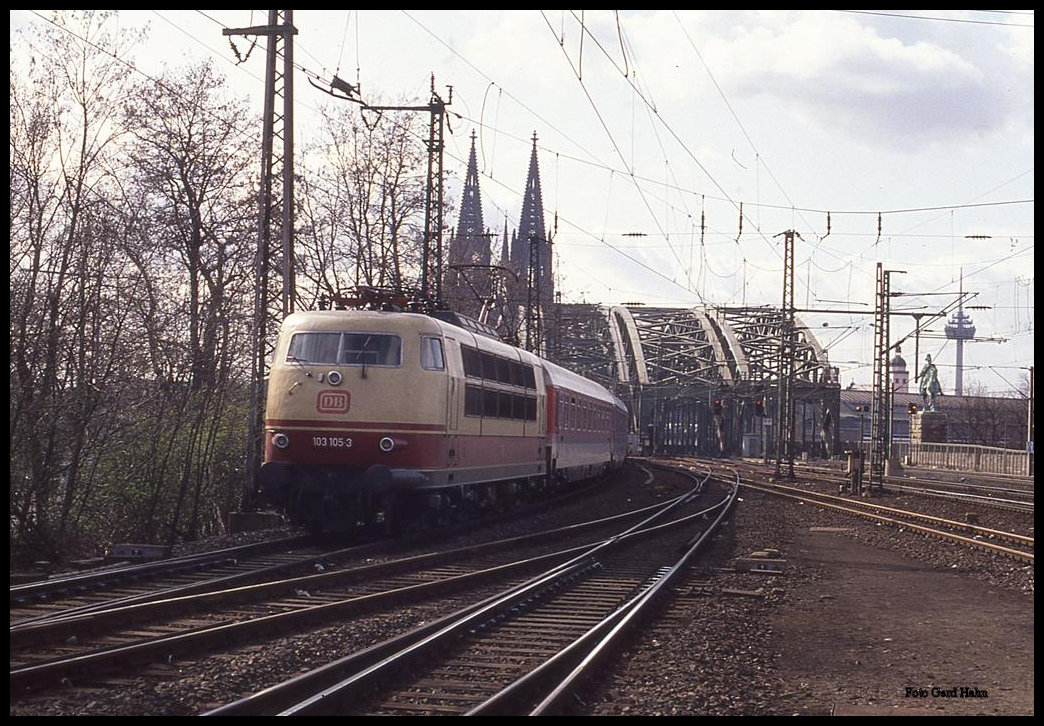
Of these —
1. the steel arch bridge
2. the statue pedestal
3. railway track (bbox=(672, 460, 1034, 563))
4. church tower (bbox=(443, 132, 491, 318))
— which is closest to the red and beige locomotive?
railway track (bbox=(672, 460, 1034, 563))

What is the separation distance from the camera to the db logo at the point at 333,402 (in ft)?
53.0

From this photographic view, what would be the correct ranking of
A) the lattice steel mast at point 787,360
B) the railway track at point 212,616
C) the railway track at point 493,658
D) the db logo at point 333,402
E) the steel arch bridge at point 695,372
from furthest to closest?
the steel arch bridge at point 695,372, the lattice steel mast at point 787,360, the db logo at point 333,402, the railway track at point 212,616, the railway track at point 493,658

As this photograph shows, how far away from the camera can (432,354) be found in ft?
53.8

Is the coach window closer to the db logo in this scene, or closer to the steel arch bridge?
→ the db logo

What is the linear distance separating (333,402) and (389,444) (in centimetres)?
100

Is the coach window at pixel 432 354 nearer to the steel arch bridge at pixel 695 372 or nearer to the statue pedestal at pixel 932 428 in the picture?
the statue pedestal at pixel 932 428

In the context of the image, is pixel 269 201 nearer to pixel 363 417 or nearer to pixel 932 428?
pixel 363 417

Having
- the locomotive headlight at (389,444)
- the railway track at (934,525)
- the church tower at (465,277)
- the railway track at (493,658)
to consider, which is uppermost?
the church tower at (465,277)

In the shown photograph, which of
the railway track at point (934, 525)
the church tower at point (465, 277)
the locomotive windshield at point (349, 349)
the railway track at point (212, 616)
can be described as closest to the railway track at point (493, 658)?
the railway track at point (212, 616)

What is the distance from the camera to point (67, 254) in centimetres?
2069

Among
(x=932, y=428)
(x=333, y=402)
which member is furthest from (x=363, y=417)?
(x=932, y=428)

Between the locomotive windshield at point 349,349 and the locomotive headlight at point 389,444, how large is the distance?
1063 millimetres

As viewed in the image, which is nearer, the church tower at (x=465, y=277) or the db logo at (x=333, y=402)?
the db logo at (x=333, y=402)

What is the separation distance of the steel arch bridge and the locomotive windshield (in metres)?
64.6
